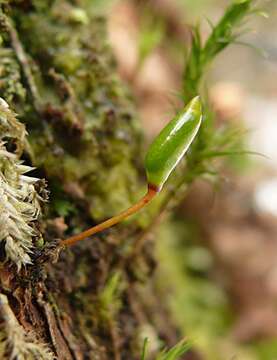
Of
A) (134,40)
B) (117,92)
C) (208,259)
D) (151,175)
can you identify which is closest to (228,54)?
(134,40)

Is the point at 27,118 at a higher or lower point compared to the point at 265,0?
lower

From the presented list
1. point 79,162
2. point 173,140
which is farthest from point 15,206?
point 79,162

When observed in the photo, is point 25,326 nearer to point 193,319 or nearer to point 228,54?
point 193,319

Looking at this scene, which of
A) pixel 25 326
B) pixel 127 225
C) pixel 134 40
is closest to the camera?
pixel 25 326

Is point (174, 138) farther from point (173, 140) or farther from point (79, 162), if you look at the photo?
point (79, 162)

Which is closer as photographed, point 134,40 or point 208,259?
point 208,259

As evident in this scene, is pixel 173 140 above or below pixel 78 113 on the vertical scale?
above
